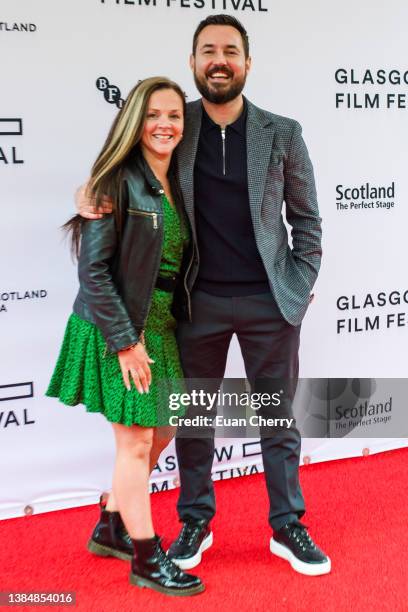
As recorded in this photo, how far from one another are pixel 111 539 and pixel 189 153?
4.16 ft

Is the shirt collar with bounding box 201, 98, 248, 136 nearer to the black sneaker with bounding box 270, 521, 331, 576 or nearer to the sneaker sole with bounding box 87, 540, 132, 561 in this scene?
the black sneaker with bounding box 270, 521, 331, 576

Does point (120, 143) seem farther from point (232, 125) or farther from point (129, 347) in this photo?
point (129, 347)

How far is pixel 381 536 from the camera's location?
2781mm

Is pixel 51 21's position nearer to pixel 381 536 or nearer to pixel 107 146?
pixel 107 146

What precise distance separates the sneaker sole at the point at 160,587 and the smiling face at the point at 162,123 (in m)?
1.27

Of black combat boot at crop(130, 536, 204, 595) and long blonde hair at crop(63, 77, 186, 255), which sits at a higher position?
long blonde hair at crop(63, 77, 186, 255)

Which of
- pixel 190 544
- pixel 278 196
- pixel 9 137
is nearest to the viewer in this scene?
pixel 278 196

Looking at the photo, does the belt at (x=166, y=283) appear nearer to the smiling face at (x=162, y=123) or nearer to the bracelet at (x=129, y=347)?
the bracelet at (x=129, y=347)

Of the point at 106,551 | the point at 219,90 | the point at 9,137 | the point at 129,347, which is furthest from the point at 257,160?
the point at 106,551

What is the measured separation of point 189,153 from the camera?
2.44 metres

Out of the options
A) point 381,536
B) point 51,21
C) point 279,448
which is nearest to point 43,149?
point 51,21

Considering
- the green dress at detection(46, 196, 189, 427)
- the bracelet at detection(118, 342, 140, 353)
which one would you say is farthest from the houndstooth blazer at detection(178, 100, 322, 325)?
the bracelet at detection(118, 342, 140, 353)

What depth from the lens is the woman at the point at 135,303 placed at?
2.25m

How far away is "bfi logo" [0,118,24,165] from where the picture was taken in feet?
9.18
